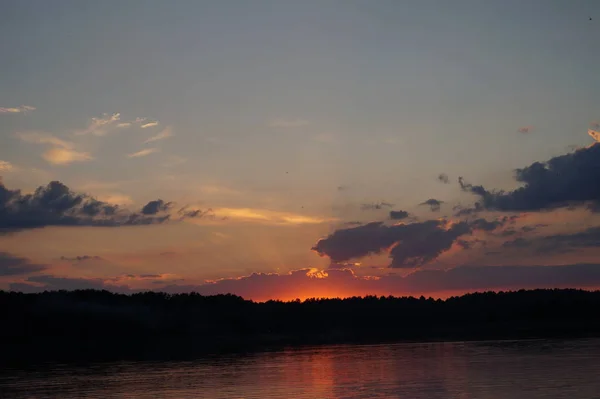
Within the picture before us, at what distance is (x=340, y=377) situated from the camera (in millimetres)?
63531

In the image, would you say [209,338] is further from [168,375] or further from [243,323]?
[168,375]

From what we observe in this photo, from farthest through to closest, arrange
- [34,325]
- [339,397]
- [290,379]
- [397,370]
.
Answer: [34,325] < [397,370] < [290,379] < [339,397]

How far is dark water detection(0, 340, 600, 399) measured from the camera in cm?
5212

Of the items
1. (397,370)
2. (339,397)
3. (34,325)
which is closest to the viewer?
(339,397)

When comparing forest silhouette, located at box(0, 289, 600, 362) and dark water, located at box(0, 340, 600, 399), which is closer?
dark water, located at box(0, 340, 600, 399)

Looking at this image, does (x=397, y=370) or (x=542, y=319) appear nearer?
(x=397, y=370)

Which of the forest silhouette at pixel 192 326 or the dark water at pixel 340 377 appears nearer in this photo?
the dark water at pixel 340 377

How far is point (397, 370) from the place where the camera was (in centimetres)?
6819

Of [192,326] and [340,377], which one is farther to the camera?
[192,326]

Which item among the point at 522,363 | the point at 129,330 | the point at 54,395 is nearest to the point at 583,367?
the point at 522,363

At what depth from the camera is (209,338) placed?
552 ft

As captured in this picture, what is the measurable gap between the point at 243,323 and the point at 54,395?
444 feet

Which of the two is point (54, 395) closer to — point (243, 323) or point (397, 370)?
point (397, 370)

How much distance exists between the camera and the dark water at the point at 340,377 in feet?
171
